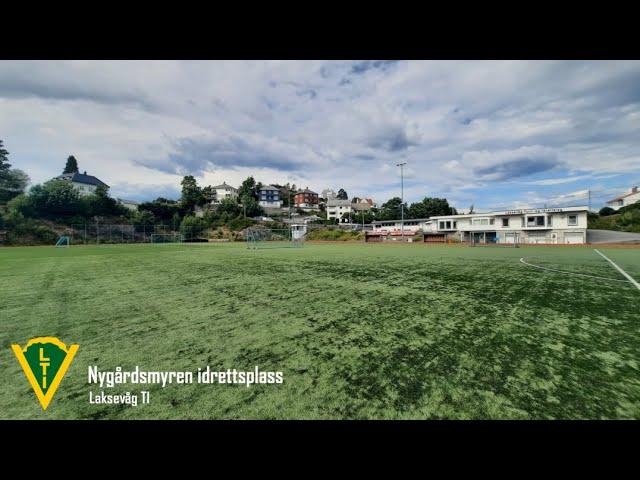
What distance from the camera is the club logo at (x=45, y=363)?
85.6 inches

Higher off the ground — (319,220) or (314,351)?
(319,220)

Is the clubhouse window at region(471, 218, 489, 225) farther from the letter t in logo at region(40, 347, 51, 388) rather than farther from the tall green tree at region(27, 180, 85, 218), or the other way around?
the tall green tree at region(27, 180, 85, 218)

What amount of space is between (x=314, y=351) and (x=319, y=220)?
68360 millimetres

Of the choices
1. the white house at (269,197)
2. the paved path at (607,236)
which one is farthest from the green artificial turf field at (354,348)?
the white house at (269,197)

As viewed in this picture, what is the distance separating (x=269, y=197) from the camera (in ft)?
271

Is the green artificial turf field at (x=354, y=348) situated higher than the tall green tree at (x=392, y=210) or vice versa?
the tall green tree at (x=392, y=210)

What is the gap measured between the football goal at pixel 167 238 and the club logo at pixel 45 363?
50.0 meters

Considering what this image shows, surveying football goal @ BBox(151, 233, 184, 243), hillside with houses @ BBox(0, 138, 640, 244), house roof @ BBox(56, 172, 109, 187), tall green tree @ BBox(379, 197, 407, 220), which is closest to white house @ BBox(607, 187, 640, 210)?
hillside with houses @ BBox(0, 138, 640, 244)

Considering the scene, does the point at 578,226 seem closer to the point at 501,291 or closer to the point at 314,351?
the point at 501,291

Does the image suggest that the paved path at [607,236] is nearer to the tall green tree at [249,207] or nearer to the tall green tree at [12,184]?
the tall green tree at [249,207]

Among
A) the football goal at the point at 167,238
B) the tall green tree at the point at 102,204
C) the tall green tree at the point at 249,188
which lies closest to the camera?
the tall green tree at the point at 102,204
